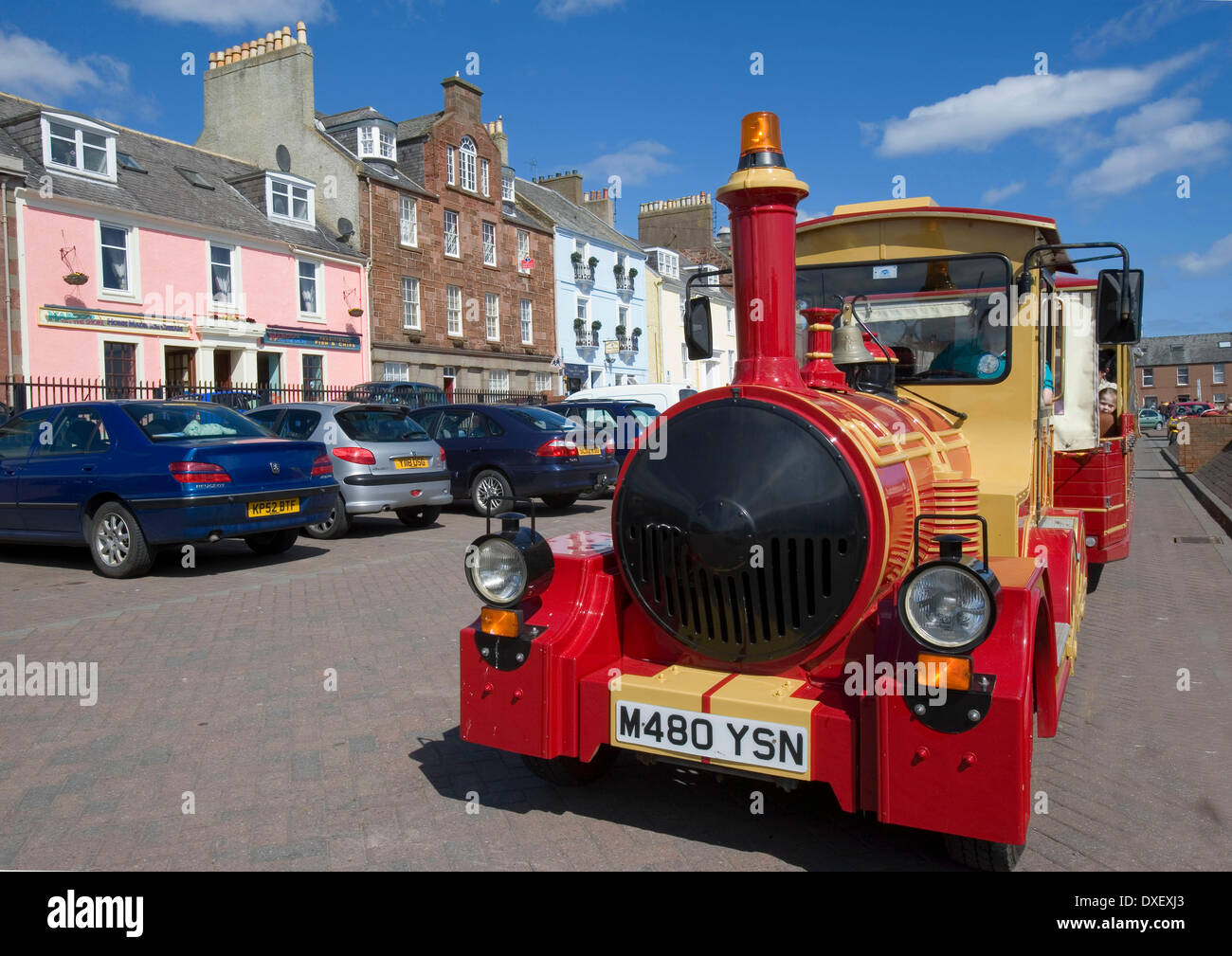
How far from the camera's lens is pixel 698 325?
4293 millimetres

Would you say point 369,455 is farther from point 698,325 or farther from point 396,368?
point 396,368

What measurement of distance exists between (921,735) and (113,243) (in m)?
23.7

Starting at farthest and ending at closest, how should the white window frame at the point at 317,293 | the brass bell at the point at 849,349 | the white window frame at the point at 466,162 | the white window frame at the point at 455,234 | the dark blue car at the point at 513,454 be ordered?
1. the white window frame at the point at 466,162
2. the white window frame at the point at 455,234
3. the white window frame at the point at 317,293
4. the dark blue car at the point at 513,454
5. the brass bell at the point at 849,349

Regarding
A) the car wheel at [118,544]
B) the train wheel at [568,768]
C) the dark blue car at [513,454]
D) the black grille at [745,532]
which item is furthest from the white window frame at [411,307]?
the black grille at [745,532]

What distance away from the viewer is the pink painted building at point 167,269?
2064 centimetres

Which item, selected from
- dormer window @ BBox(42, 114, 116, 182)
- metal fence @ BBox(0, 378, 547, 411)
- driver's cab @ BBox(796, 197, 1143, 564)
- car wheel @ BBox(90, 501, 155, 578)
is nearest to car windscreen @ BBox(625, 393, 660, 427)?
metal fence @ BBox(0, 378, 547, 411)

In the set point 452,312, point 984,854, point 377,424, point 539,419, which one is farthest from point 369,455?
point 452,312

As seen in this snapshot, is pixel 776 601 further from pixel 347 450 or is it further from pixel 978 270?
pixel 347 450

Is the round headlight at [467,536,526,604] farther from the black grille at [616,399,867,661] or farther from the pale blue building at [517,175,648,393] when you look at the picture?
the pale blue building at [517,175,648,393]

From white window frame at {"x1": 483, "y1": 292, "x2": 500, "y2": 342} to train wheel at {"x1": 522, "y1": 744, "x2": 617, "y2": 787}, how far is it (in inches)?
1217

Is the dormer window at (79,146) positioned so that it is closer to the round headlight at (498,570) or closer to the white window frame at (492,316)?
the white window frame at (492,316)

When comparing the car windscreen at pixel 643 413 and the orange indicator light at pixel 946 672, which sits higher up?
the car windscreen at pixel 643 413

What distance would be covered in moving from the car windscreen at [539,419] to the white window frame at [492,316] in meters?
20.9
